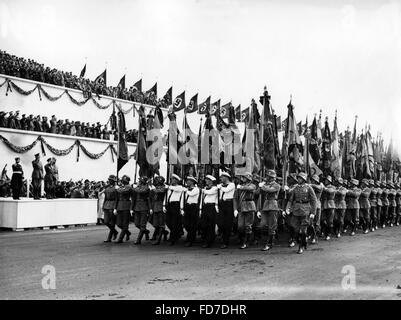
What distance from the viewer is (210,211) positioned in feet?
40.2

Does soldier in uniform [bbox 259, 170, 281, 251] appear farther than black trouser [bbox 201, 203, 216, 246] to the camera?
No

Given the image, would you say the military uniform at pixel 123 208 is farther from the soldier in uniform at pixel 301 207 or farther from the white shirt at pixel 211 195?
the soldier in uniform at pixel 301 207

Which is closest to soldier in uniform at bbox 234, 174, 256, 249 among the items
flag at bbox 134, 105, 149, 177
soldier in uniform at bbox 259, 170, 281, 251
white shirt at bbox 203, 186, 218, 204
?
soldier in uniform at bbox 259, 170, 281, 251

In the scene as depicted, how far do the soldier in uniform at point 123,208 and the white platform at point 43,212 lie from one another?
494cm

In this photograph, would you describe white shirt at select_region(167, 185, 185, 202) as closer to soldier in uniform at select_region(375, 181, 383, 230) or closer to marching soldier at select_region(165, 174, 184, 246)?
marching soldier at select_region(165, 174, 184, 246)

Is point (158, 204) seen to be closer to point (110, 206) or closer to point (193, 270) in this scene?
point (110, 206)

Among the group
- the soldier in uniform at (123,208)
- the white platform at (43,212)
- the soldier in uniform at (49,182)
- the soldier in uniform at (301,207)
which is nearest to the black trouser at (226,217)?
the soldier in uniform at (301,207)

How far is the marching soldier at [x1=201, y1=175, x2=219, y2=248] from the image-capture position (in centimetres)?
1226

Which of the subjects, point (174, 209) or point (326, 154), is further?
point (326, 154)

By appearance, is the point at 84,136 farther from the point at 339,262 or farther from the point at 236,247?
the point at 339,262

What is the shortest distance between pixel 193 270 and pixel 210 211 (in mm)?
3618

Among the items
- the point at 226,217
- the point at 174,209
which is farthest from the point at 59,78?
the point at 226,217

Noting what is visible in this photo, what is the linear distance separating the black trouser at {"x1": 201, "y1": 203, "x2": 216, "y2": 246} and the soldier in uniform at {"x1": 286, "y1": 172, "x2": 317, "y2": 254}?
1.93 m

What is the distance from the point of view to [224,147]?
1496cm
